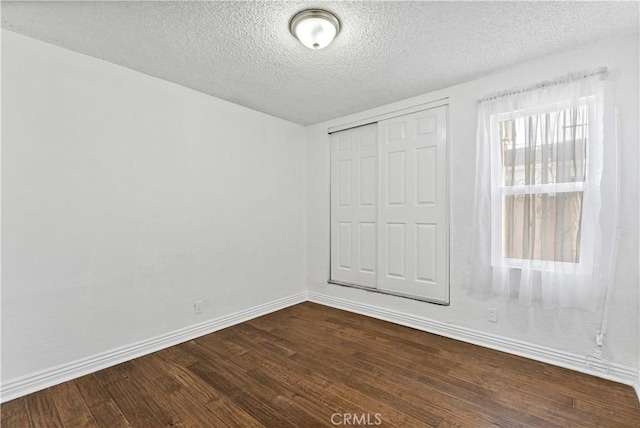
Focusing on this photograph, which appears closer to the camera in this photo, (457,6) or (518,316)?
(457,6)

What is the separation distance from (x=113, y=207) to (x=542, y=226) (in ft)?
11.5

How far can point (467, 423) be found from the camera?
1.68 metres

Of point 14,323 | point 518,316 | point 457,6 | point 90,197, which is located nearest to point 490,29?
point 457,6

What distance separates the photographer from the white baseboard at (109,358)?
197cm

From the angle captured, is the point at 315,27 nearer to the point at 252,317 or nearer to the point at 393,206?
the point at 393,206

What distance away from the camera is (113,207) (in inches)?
94.7

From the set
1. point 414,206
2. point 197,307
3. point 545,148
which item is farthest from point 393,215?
point 197,307

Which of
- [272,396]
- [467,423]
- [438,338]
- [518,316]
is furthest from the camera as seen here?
[438,338]

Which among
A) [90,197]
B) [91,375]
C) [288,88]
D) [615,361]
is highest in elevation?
[288,88]

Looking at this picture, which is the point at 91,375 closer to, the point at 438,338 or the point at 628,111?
the point at 438,338

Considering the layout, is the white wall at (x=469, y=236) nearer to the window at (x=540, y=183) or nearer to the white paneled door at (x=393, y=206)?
the white paneled door at (x=393, y=206)

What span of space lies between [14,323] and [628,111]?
452 centimetres

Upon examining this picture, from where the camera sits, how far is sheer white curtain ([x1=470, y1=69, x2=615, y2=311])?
84.2 inches

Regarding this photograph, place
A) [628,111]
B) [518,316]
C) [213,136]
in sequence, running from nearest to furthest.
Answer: [628,111], [518,316], [213,136]
